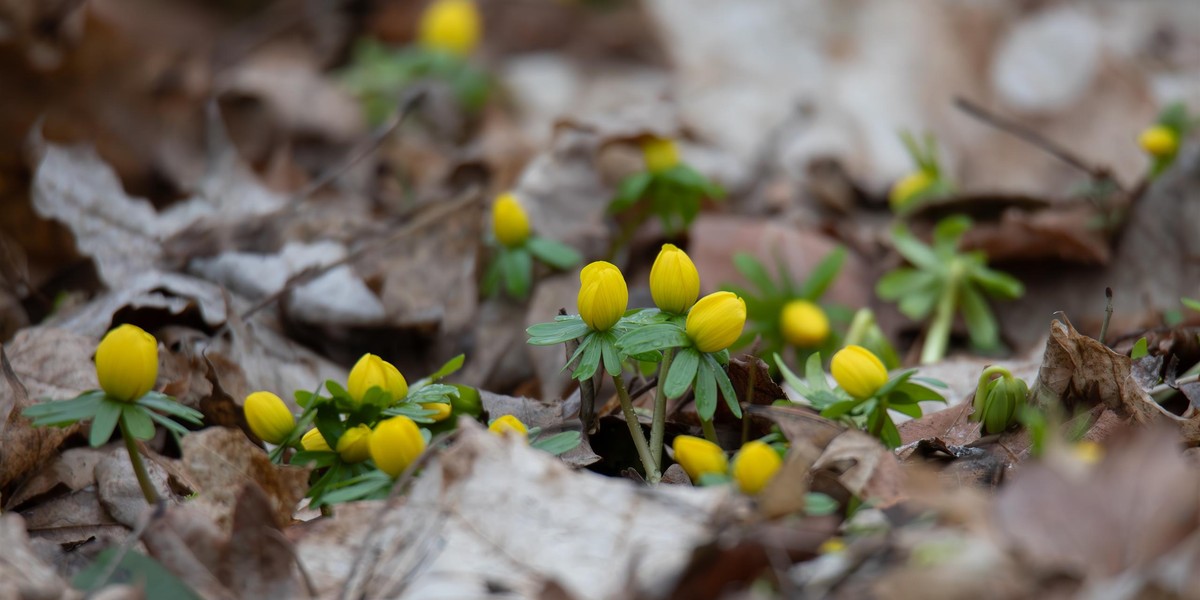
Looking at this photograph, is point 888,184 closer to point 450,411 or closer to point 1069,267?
point 1069,267

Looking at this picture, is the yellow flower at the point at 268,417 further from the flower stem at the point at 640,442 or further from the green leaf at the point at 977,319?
the green leaf at the point at 977,319

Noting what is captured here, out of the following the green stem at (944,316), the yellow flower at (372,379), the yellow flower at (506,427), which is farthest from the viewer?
the green stem at (944,316)

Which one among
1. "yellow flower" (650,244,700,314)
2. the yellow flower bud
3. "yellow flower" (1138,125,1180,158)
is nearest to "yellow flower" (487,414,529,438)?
"yellow flower" (650,244,700,314)

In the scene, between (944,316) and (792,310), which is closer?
(792,310)

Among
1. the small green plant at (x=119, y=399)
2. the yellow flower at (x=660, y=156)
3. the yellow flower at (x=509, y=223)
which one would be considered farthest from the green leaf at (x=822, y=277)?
the small green plant at (x=119, y=399)

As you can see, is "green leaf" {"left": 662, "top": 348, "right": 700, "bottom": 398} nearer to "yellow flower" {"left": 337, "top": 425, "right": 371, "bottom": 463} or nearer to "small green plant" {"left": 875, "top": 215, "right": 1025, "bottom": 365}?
"yellow flower" {"left": 337, "top": 425, "right": 371, "bottom": 463}

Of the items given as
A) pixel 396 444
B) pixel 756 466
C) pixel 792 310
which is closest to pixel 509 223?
pixel 792 310

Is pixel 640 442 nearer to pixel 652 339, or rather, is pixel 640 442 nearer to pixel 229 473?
pixel 652 339
